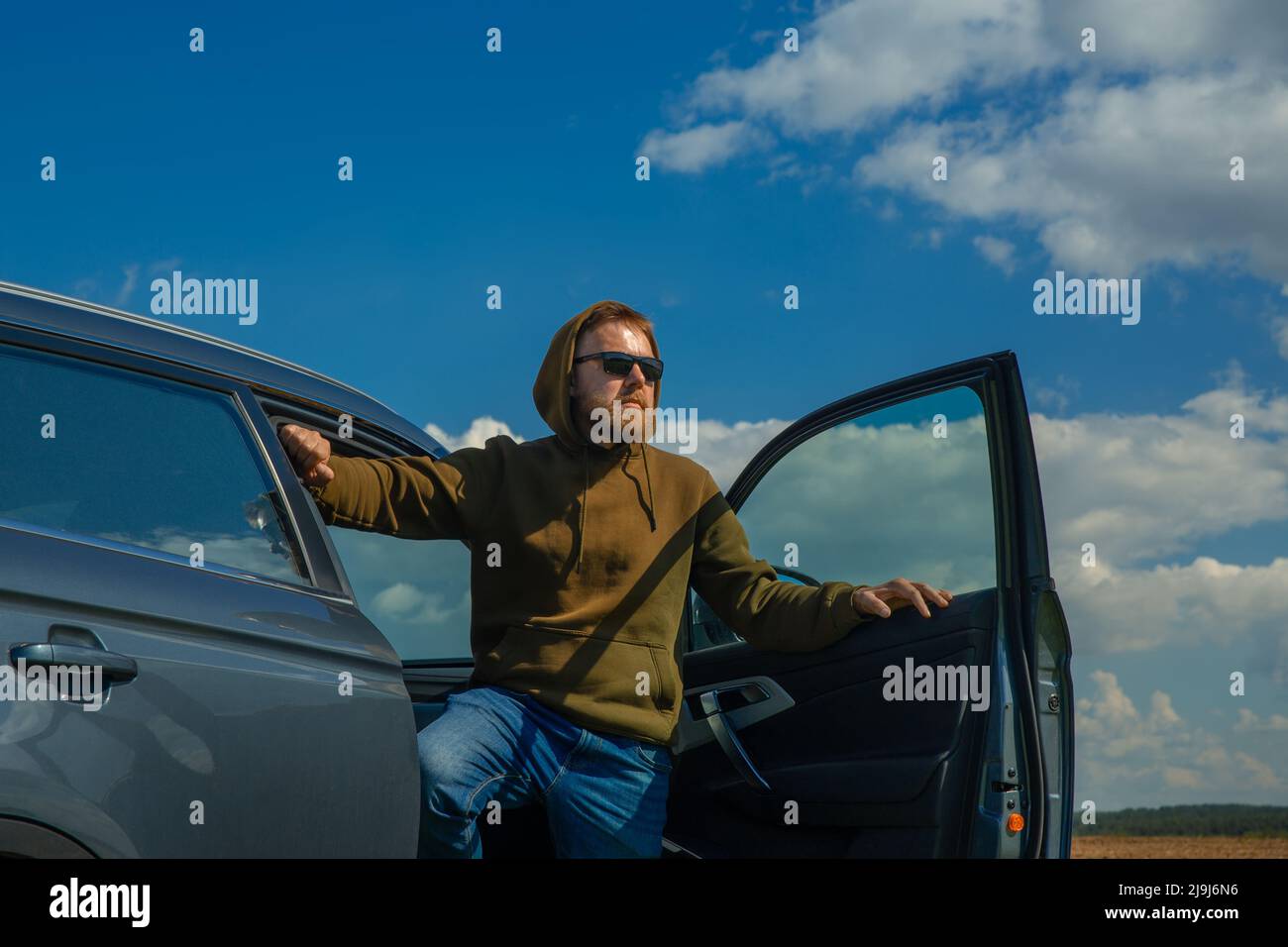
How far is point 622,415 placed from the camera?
2848 millimetres

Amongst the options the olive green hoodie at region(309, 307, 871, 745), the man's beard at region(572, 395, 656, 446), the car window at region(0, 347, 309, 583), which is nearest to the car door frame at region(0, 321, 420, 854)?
the car window at region(0, 347, 309, 583)

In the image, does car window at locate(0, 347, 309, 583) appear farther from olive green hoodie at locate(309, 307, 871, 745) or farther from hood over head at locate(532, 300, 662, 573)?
hood over head at locate(532, 300, 662, 573)

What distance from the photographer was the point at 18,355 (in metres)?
1.95

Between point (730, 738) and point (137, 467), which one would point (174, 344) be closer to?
point (137, 467)

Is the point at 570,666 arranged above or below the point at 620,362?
below

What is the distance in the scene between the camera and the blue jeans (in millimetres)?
2441

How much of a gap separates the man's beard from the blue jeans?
663mm

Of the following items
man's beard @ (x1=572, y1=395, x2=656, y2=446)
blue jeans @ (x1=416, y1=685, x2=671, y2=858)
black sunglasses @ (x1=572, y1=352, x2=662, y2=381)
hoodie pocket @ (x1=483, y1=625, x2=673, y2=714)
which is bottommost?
blue jeans @ (x1=416, y1=685, x2=671, y2=858)

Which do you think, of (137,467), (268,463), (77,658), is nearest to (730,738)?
(268,463)

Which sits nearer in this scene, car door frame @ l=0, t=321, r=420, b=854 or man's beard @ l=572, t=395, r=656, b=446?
car door frame @ l=0, t=321, r=420, b=854

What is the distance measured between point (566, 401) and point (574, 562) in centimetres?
41
